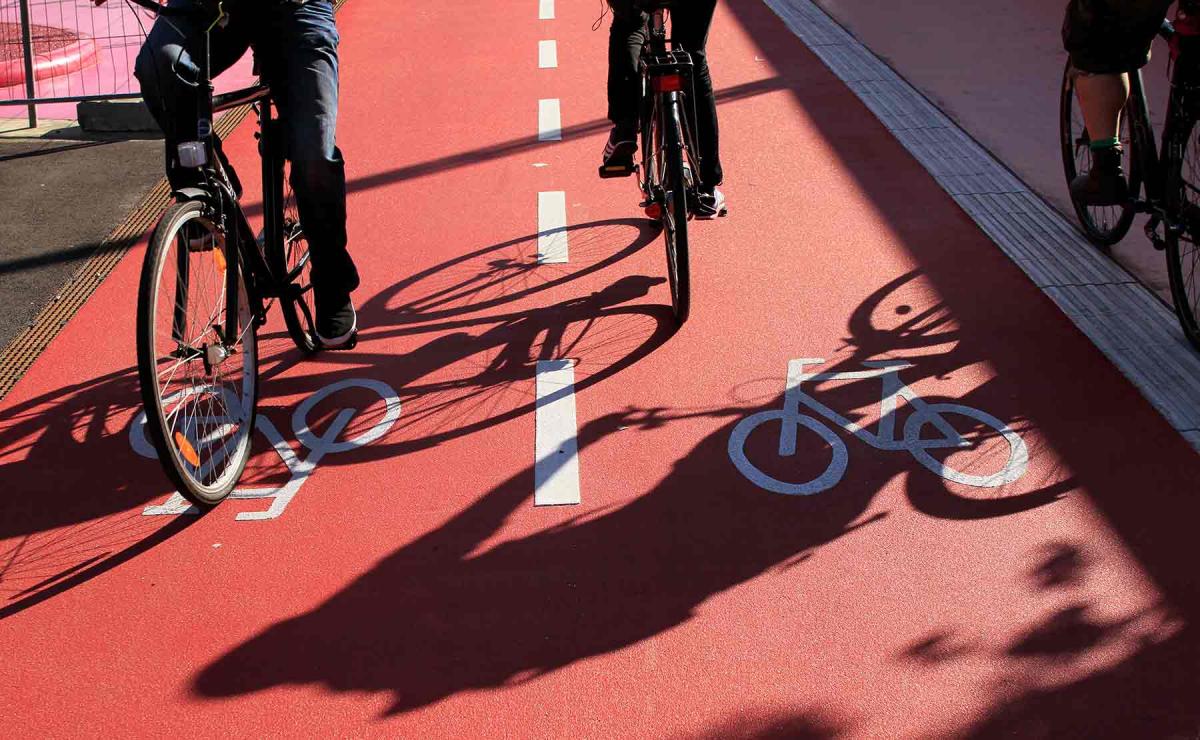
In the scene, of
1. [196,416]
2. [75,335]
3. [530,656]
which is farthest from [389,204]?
[530,656]

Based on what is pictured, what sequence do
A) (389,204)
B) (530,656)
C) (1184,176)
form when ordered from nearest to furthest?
(530,656) < (1184,176) < (389,204)

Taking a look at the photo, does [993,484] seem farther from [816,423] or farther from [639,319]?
[639,319]

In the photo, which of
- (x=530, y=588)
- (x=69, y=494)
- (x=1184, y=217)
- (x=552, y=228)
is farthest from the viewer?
(x=552, y=228)

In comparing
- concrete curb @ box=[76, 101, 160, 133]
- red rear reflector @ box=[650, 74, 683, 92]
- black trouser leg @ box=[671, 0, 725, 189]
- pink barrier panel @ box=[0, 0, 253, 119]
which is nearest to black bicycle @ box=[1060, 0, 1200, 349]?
black trouser leg @ box=[671, 0, 725, 189]

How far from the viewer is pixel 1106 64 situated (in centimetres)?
451

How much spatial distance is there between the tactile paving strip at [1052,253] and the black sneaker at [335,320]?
3001mm

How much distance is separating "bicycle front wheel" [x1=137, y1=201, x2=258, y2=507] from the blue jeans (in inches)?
12.5

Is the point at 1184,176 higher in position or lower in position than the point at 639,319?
higher

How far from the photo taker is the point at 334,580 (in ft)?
11.5

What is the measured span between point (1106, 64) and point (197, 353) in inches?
143

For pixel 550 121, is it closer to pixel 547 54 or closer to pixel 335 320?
pixel 547 54

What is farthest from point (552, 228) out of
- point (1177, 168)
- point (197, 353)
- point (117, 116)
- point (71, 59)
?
point (71, 59)

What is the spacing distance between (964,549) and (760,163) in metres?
3.72

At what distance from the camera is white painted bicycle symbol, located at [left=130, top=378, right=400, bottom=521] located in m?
3.88
